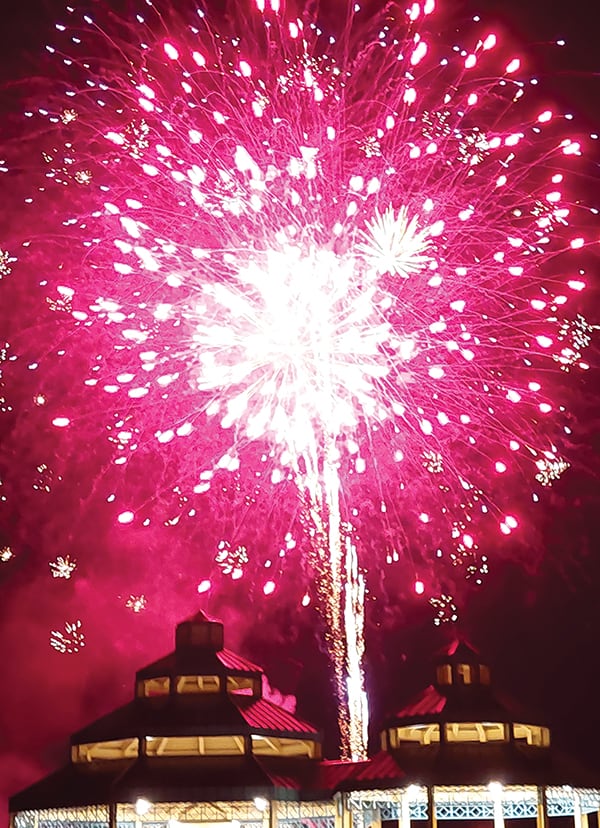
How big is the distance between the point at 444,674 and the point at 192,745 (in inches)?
387

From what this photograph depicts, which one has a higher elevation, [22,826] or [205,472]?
[205,472]

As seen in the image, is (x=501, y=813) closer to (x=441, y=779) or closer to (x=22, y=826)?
(x=441, y=779)

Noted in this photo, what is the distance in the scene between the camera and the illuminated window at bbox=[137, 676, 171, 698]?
2039 inches

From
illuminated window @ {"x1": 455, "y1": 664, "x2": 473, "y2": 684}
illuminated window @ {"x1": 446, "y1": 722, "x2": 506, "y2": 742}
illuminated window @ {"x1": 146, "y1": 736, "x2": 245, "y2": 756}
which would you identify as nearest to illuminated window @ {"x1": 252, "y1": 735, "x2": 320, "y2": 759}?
illuminated window @ {"x1": 146, "y1": 736, "x2": 245, "y2": 756}

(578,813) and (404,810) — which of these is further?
(578,813)

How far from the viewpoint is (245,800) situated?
47.9 meters

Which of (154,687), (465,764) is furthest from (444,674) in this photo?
(154,687)

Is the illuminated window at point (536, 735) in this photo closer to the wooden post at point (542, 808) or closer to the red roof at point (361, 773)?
the wooden post at point (542, 808)

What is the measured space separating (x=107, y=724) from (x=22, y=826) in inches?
201

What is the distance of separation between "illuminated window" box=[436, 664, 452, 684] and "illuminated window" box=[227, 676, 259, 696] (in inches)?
272

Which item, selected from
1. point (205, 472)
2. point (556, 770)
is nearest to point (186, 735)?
point (205, 472)

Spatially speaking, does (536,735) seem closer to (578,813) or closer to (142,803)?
(578,813)

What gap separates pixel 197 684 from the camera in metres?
51.8

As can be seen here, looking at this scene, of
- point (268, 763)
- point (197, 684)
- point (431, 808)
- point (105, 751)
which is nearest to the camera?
point (431, 808)
